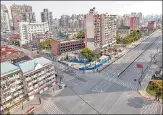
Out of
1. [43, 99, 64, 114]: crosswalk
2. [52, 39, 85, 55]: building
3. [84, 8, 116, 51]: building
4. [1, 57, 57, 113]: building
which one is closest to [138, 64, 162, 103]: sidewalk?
[43, 99, 64, 114]: crosswalk

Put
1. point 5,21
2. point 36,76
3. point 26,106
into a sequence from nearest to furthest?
point 26,106, point 36,76, point 5,21

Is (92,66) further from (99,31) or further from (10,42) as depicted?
(10,42)

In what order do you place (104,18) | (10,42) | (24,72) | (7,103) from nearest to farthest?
1. (7,103)
2. (24,72)
3. (104,18)
4. (10,42)

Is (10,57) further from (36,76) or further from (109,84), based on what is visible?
(109,84)

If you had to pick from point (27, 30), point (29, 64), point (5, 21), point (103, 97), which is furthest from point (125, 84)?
point (5, 21)

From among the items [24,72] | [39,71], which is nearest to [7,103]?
[24,72]

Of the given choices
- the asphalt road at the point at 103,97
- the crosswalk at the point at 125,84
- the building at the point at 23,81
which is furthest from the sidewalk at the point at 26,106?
the crosswalk at the point at 125,84

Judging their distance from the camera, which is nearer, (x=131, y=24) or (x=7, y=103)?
(x=7, y=103)
